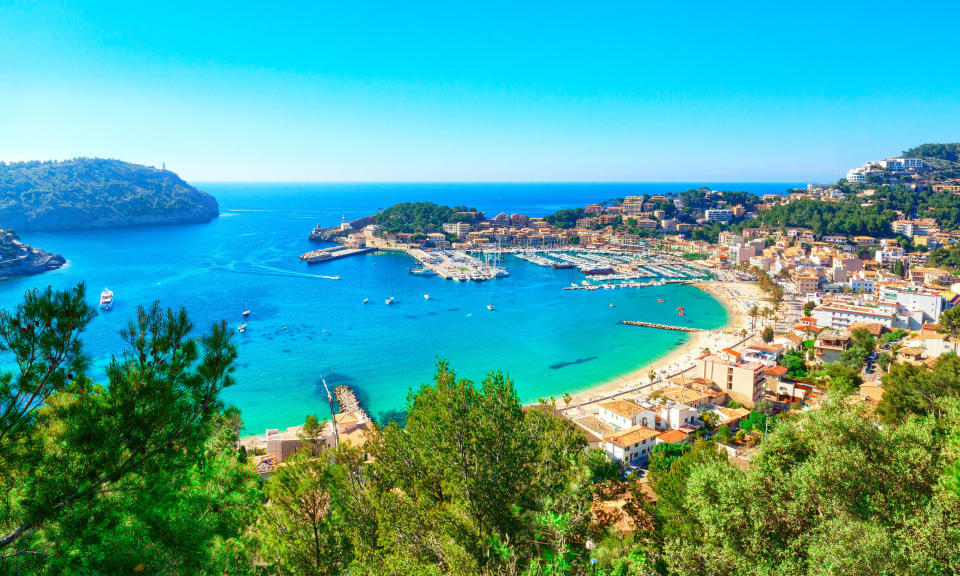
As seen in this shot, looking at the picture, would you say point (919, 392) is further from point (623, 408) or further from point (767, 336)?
point (767, 336)

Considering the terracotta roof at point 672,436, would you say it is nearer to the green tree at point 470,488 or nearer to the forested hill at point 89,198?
the green tree at point 470,488

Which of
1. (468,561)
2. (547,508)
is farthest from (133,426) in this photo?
(547,508)

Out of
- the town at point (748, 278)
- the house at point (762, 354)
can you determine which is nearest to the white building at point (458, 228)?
the town at point (748, 278)

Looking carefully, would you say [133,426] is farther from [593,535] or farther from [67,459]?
[593,535]

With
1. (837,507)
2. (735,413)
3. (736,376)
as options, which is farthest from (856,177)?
(837,507)

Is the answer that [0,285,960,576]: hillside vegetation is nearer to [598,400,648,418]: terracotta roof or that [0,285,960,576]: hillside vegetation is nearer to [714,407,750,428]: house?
[598,400,648,418]: terracotta roof

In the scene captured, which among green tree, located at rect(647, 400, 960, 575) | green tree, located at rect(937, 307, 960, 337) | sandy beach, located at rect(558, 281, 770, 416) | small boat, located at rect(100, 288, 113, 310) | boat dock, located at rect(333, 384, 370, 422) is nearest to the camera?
green tree, located at rect(647, 400, 960, 575)

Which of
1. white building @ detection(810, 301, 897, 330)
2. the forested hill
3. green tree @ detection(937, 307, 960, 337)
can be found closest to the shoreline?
white building @ detection(810, 301, 897, 330)
